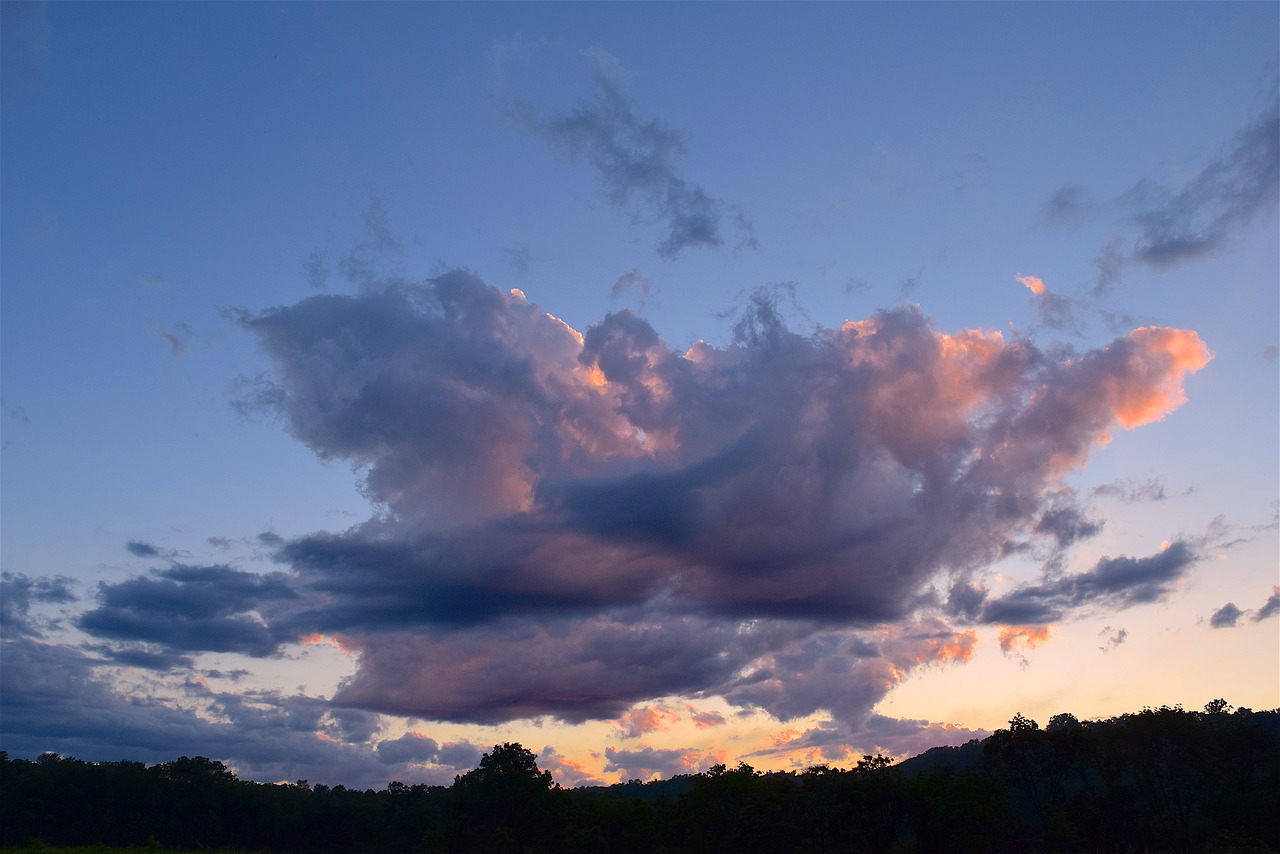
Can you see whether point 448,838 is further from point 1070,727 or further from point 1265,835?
point 1265,835

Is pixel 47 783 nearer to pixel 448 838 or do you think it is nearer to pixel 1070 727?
pixel 448 838

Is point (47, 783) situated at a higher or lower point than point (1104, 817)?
higher

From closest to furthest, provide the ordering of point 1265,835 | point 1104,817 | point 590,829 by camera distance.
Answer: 1. point 1265,835
2. point 1104,817
3. point 590,829

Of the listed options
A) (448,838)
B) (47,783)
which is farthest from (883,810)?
(47,783)

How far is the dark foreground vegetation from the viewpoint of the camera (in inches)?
3159

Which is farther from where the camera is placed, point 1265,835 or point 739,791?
point 739,791

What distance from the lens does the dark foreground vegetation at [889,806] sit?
263 ft

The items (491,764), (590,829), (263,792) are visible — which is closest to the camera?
(590,829)

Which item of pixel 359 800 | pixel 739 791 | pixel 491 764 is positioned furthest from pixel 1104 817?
pixel 359 800

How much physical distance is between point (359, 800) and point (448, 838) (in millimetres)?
57380

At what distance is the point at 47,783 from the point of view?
143375mm

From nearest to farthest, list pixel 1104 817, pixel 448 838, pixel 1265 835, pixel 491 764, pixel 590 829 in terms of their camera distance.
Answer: pixel 1265 835 < pixel 1104 817 < pixel 590 829 < pixel 448 838 < pixel 491 764

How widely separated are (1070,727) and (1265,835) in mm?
23946

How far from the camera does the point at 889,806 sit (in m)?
82.1
